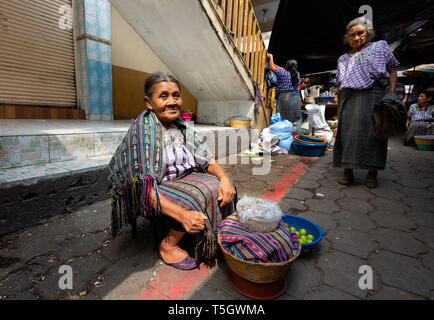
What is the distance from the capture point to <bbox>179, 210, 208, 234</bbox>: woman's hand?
4.59ft

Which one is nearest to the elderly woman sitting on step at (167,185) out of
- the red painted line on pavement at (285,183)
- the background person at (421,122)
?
the red painted line on pavement at (285,183)

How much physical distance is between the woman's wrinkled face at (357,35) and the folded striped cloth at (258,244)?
9.14 ft

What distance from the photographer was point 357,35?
290 cm

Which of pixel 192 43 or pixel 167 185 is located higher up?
pixel 192 43

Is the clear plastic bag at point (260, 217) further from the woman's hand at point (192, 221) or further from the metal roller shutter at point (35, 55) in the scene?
the metal roller shutter at point (35, 55)

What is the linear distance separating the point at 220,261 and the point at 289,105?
16.6 ft

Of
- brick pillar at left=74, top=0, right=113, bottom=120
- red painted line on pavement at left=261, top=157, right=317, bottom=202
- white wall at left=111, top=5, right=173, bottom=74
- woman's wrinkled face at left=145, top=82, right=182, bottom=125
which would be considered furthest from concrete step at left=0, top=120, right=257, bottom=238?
white wall at left=111, top=5, right=173, bottom=74

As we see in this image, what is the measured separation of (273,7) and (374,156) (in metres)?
12.0

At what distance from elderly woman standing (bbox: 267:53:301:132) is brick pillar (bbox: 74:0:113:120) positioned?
3900 mm

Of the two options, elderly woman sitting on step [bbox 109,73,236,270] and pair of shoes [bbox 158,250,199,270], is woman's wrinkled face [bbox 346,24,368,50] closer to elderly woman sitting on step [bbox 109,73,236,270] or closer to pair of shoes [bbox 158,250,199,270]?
elderly woman sitting on step [bbox 109,73,236,270]

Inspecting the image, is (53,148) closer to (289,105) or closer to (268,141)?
(268,141)

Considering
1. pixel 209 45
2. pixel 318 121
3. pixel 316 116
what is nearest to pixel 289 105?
pixel 316 116

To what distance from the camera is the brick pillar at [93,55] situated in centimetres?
420
